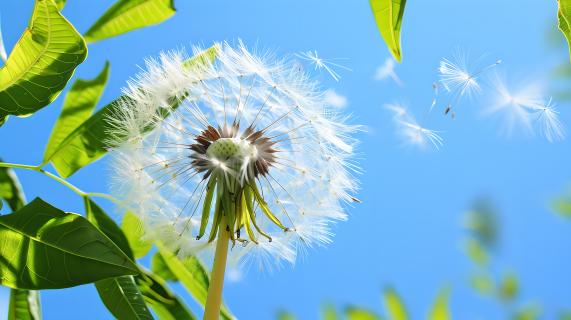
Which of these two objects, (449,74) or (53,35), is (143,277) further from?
(449,74)

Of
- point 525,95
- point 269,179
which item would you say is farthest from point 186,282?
point 525,95

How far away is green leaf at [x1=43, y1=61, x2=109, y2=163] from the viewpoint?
1.20 meters

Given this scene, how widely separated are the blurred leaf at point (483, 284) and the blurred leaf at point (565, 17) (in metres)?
0.51

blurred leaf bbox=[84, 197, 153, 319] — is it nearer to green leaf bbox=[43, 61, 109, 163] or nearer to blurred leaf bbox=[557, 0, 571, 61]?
green leaf bbox=[43, 61, 109, 163]

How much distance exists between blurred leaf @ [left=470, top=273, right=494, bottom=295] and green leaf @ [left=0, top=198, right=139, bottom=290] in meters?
0.72

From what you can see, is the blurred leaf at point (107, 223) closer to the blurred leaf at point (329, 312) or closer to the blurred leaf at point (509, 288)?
the blurred leaf at point (329, 312)

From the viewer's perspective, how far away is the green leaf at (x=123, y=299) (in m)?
1.01

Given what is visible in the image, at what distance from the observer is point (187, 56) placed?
121cm

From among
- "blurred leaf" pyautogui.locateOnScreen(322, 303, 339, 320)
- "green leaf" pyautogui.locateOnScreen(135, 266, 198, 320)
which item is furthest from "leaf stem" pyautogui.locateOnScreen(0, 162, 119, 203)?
"blurred leaf" pyautogui.locateOnScreen(322, 303, 339, 320)

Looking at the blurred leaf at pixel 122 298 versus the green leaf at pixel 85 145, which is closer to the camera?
the blurred leaf at pixel 122 298

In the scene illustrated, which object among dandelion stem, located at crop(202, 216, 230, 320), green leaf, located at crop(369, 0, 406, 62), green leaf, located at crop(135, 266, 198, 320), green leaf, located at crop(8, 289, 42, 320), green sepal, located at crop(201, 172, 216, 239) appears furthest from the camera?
green leaf, located at crop(135, 266, 198, 320)

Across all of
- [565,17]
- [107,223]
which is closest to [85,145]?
[107,223]

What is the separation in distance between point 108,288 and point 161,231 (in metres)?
0.20

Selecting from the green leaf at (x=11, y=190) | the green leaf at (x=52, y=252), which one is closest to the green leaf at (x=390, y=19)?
the green leaf at (x=52, y=252)
